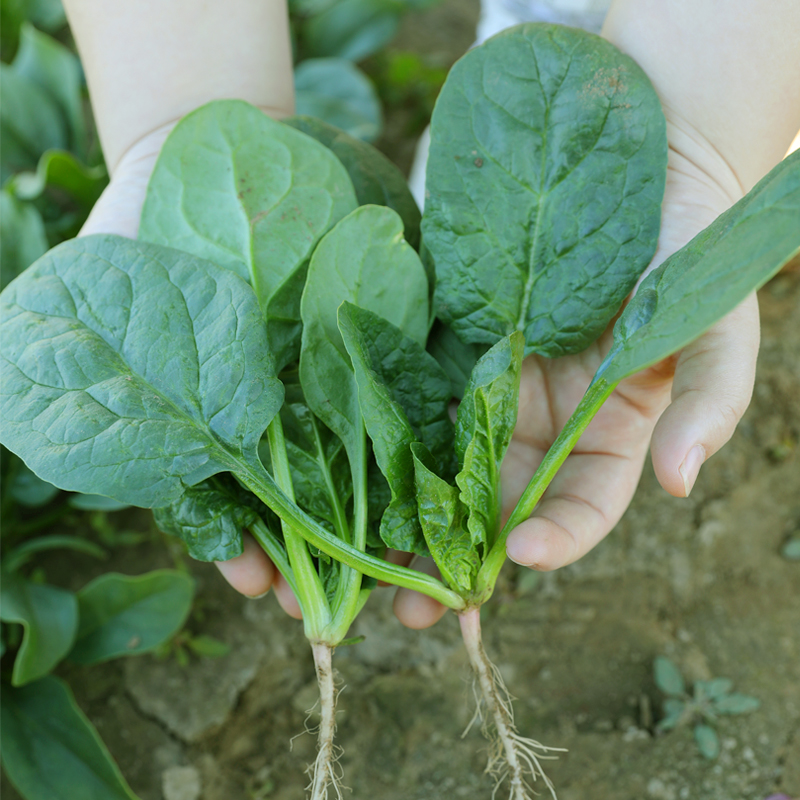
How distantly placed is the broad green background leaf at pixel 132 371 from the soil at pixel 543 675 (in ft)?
1.91

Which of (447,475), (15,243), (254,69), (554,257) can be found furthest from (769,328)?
(15,243)

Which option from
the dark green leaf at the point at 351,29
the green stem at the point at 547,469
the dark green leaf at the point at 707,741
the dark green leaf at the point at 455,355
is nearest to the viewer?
the green stem at the point at 547,469

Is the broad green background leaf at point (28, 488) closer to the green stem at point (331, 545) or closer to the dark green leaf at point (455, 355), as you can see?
the green stem at point (331, 545)

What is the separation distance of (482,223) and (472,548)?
0.49 m

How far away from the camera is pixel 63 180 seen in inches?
69.0

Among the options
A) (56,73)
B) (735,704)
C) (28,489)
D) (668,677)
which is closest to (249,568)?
(28,489)

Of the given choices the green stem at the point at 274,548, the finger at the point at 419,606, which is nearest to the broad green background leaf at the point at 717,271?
the finger at the point at 419,606

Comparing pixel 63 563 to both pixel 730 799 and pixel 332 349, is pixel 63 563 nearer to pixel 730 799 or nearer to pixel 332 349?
pixel 332 349

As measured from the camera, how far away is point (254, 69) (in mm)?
1435

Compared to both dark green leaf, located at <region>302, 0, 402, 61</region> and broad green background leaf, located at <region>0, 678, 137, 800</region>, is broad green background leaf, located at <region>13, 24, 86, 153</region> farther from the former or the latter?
broad green background leaf, located at <region>0, 678, 137, 800</region>

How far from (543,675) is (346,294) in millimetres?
914

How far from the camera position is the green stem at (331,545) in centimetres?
93

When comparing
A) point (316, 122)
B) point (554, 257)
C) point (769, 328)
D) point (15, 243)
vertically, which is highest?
point (316, 122)

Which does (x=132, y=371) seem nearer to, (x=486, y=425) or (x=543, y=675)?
(x=486, y=425)
